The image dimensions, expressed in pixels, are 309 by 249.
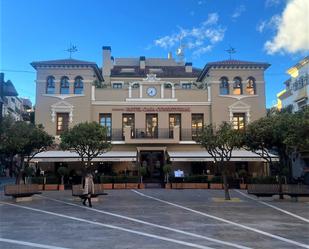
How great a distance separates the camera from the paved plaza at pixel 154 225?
32.3 ft

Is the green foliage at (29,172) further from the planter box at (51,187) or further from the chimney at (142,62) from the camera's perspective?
the chimney at (142,62)

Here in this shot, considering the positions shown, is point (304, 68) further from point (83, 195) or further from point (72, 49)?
point (83, 195)

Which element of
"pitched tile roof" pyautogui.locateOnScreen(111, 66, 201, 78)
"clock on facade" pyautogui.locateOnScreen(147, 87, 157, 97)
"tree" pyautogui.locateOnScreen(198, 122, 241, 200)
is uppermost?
"pitched tile roof" pyautogui.locateOnScreen(111, 66, 201, 78)

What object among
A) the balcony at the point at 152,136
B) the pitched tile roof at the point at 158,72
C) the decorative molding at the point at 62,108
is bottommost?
the balcony at the point at 152,136

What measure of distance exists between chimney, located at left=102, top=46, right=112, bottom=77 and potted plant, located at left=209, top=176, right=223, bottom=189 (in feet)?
56.7

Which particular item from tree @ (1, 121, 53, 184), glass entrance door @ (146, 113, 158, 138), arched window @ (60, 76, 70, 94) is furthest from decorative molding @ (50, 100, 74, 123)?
tree @ (1, 121, 53, 184)

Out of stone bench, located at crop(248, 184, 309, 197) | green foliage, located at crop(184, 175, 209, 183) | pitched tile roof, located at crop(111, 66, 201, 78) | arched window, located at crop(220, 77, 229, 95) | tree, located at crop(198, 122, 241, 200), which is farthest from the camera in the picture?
pitched tile roof, located at crop(111, 66, 201, 78)

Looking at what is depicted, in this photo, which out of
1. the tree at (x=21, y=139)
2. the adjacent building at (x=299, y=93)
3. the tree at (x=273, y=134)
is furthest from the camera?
the adjacent building at (x=299, y=93)

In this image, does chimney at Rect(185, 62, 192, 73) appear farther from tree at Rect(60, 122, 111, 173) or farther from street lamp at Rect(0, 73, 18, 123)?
tree at Rect(60, 122, 111, 173)

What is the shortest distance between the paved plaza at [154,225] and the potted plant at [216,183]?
33.7 ft

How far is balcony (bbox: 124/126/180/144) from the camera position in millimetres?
32250

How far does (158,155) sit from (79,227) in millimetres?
22024

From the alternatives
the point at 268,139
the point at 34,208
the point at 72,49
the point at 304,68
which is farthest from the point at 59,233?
the point at 304,68

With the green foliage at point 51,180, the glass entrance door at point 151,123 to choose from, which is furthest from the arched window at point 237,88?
the green foliage at point 51,180
